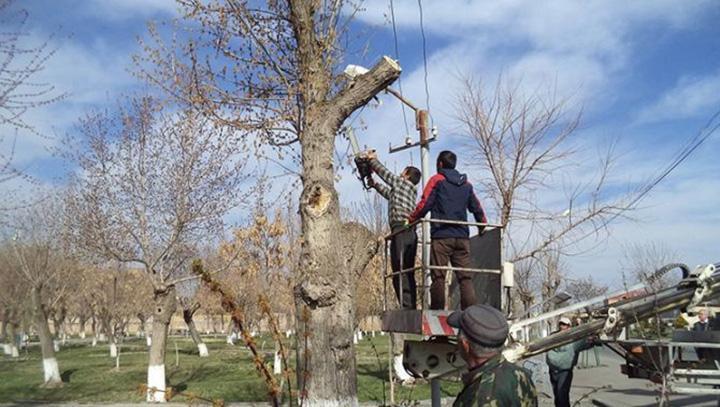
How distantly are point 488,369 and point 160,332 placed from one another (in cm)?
1984

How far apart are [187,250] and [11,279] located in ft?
95.7

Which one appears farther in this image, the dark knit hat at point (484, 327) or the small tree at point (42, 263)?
the small tree at point (42, 263)

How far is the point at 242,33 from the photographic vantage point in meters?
8.30

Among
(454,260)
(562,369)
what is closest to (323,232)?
(454,260)

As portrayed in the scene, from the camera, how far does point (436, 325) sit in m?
6.20

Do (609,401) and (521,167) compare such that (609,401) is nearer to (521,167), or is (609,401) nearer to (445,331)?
(521,167)

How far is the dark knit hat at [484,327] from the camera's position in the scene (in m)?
3.37

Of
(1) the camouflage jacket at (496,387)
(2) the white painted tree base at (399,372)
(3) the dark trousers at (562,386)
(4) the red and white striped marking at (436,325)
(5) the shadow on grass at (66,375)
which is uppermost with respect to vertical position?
(4) the red and white striped marking at (436,325)

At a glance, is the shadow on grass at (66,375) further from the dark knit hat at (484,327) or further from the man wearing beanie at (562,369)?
the dark knit hat at (484,327)

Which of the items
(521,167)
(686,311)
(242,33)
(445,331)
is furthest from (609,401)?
(242,33)

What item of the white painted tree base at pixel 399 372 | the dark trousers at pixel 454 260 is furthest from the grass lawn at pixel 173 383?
the dark trousers at pixel 454 260

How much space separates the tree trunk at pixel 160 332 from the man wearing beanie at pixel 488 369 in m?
18.6

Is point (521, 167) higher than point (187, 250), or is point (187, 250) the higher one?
point (521, 167)

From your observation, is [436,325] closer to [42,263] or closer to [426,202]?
[426,202]
